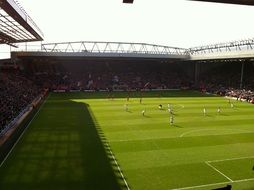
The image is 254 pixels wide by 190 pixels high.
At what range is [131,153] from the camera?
67.0 ft

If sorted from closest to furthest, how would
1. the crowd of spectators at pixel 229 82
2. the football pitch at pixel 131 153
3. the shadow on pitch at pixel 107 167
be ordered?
the shadow on pitch at pixel 107 167
the football pitch at pixel 131 153
the crowd of spectators at pixel 229 82

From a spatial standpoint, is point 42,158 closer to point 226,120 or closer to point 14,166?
point 14,166

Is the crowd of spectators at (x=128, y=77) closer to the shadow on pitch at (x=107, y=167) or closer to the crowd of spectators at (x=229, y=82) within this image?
the crowd of spectators at (x=229, y=82)

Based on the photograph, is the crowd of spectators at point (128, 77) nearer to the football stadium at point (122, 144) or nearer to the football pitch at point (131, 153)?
the football stadium at point (122, 144)

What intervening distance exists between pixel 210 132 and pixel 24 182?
16017 mm

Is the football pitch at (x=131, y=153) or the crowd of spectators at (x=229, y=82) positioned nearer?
the football pitch at (x=131, y=153)

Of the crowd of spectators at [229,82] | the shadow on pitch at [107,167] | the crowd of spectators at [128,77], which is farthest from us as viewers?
the crowd of spectators at [128,77]

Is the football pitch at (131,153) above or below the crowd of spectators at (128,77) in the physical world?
below

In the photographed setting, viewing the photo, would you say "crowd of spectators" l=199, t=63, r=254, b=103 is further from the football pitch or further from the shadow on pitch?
the shadow on pitch

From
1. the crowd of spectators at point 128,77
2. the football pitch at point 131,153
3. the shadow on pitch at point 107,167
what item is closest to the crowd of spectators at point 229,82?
the crowd of spectators at point 128,77

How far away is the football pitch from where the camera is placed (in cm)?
1595

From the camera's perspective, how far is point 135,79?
242 ft

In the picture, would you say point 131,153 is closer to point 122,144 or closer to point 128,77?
point 122,144

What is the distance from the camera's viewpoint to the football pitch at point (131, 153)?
1595 centimetres
